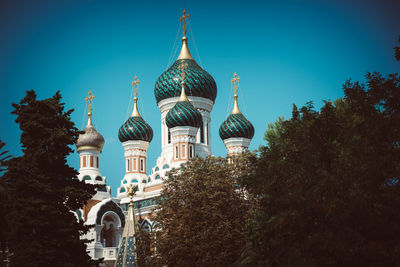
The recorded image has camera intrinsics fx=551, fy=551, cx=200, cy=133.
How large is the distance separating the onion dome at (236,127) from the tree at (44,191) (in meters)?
23.4

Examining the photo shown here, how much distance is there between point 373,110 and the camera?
12523 millimetres

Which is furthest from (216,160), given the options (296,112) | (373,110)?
(373,110)

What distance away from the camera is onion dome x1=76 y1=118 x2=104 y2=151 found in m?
36.2

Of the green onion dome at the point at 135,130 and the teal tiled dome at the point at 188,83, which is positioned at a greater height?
the teal tiled dome at the point at 188,83

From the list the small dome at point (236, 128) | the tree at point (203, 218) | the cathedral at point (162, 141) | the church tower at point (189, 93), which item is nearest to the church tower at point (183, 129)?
the cathedral at point (162, 141)

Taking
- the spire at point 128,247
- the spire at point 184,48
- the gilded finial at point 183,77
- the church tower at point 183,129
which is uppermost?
the spire at point 184,48

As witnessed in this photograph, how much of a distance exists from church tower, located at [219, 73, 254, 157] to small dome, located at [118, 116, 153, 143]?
5175 millimetres

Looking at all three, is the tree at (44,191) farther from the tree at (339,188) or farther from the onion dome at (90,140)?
the onion dome at (90,140)

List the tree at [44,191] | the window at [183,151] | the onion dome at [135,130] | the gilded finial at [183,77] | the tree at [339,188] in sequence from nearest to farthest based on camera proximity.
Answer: the tree at [339,188] < the tree at [44,191] < the window at [183,151] < the gilded finial at [183,77] < the onion dome at [135,130]

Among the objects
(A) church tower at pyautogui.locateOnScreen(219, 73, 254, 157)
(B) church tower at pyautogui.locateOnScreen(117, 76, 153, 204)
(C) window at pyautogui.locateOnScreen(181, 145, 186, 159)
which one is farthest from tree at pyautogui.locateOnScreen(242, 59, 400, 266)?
(A) church tower at pyautogui.locateOnScreen(219, 73, 254, 157)

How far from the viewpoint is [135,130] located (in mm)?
37312

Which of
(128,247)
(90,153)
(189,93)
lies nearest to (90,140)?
(90,153)

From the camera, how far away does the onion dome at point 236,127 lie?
38344 millimetres

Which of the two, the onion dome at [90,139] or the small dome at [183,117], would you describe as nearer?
the small dome at [183,117]
